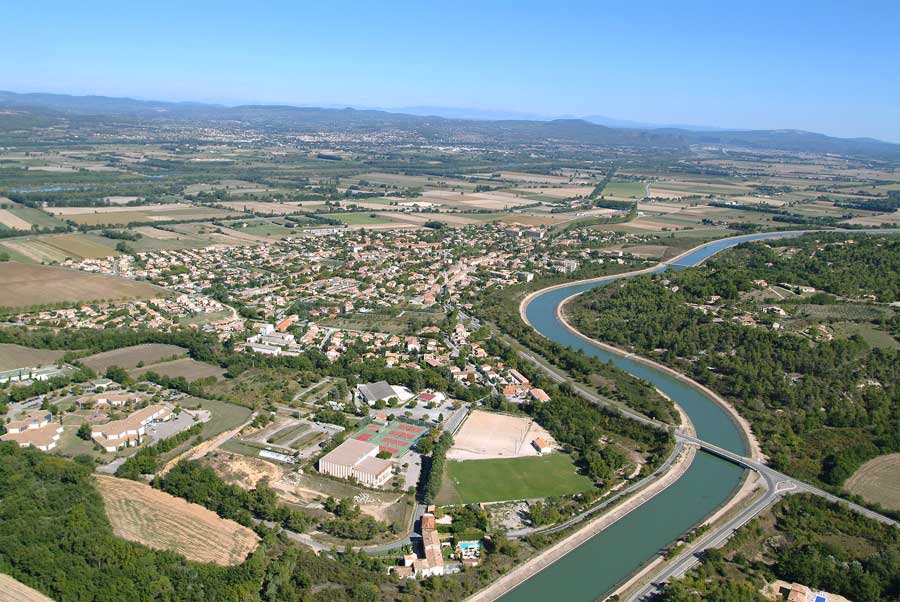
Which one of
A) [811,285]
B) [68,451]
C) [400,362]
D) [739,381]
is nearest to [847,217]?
[811,285]

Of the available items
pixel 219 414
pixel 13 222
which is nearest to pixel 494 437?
pixel 219 414

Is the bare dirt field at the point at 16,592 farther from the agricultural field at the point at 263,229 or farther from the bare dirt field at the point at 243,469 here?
the agricultural field at the point at 263,229

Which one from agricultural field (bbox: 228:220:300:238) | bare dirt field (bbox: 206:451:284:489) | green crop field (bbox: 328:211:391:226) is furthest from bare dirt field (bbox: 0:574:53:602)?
green crop field (bbox: 328:211:391:226)

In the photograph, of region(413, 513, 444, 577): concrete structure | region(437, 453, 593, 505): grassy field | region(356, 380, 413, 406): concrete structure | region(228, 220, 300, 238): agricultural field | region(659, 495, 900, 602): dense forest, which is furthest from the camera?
region(228, 220, 300, 238): agricultural field

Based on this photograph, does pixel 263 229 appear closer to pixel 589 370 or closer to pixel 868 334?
pixel 589 370

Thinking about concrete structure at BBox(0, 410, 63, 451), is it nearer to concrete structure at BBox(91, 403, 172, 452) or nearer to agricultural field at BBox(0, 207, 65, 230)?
concrete structure at BBox(91, 403, 172, 452)
